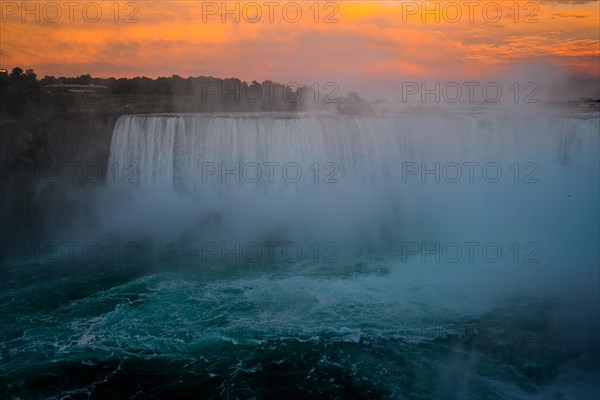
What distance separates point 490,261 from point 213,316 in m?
8.97

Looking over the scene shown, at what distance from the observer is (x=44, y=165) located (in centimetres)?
1942

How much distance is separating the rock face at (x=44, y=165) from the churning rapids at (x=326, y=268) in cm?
83

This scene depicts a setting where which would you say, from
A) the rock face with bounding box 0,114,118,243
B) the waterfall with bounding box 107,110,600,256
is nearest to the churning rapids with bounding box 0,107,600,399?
the waterfall with bounding box 107,110,600,256

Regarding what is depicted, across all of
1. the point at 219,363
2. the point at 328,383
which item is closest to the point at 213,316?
the point at 219,363

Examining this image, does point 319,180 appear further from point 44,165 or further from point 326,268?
point 44,165

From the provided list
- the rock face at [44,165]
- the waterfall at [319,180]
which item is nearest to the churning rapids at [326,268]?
the waterfall at [319,180]

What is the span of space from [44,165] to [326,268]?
12.3 meters

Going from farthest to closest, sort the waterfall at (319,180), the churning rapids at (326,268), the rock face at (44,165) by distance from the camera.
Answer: the rock face at (44,165)
the waterfall at (319,180)
the churning rapids at (326,268)

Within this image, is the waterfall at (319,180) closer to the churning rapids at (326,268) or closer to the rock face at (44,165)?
the churning rapids at (326,268)

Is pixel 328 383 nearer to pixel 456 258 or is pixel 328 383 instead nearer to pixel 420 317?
pixel 420 317

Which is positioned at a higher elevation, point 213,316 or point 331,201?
point 331,201

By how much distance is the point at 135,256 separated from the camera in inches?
636

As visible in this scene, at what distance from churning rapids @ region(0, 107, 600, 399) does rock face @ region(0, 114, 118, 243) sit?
83 centimetres

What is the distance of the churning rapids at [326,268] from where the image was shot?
9.48 m
